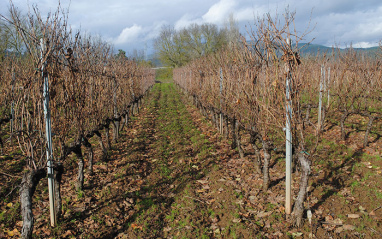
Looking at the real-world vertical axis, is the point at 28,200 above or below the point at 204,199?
above

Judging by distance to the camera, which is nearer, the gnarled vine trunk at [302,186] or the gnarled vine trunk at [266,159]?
the gnarled vine trunk at [302,186]

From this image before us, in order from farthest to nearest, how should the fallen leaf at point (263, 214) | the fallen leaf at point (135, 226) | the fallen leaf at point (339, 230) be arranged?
the fallen leaf at point (263, 214) < the fallen leaf at point (135, 226) < the fallen leaf at point (339, 230)

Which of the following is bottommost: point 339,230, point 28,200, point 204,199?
point 204,199

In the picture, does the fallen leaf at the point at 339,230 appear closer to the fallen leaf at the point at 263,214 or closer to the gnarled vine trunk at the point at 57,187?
the fallen leaf at the point at 263,214

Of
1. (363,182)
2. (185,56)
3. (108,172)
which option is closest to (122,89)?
(108,172)

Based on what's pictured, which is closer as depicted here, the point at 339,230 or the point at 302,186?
the point at 339,230

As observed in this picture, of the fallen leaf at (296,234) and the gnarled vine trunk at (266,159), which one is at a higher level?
the gnarled vine trunk at (266,159)

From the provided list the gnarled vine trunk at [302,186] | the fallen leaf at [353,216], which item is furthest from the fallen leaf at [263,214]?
the fallen leaf at [353,216]

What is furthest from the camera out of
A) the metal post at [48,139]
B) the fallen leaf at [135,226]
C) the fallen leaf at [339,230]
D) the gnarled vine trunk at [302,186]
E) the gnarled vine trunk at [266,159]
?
the gnarled vine trunk at [266,159]

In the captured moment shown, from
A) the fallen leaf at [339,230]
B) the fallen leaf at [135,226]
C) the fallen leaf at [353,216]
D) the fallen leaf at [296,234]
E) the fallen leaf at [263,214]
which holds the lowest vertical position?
the fallen leaf at [135,226]

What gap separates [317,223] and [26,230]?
12.5 feet

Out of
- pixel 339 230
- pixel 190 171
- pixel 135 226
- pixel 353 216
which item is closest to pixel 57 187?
pixel 135 226

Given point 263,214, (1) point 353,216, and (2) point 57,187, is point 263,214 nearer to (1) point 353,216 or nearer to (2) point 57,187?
(1) point 353,216

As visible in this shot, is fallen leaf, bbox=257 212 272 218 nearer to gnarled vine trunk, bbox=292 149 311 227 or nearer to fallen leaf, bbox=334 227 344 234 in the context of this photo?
gnarled vine trunk, bbox=292 149 311 227
